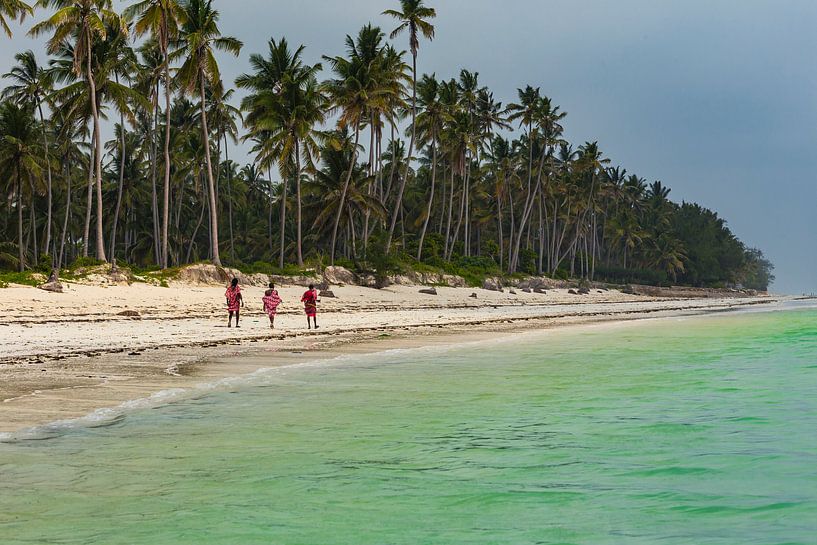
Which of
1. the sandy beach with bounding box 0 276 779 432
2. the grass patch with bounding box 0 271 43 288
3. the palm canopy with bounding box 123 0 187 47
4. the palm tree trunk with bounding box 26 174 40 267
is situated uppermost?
the palm canopy with bounding box 123 0 187 47

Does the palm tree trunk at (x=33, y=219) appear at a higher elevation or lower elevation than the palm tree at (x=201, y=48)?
lower

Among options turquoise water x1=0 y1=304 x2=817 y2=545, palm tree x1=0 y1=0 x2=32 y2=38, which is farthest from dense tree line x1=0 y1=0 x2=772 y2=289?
turquoise water x1=0 y1=304 x2=817 y2=545

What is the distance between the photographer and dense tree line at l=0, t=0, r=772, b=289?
3884 centimetres

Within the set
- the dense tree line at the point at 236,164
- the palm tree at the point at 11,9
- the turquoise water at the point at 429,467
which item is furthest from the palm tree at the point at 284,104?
the turquoise water at the point at 429,467

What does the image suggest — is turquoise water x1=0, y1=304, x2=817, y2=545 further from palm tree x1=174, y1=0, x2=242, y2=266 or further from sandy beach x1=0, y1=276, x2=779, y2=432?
palm tree x1=174, y1=0, x2=242, y2=266

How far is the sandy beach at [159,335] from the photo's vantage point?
10414 mm

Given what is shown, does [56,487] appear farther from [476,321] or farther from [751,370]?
[476,321]

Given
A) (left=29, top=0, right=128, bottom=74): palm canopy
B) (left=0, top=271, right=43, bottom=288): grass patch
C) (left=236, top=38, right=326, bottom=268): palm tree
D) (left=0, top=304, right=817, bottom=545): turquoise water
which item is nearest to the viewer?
(left=0, top=304, right=817, bottom=545): turquoise water

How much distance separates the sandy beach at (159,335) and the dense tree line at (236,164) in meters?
7.36

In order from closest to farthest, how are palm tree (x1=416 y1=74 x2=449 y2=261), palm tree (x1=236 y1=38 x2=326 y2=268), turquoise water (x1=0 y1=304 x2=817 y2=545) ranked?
1. turquoise water (x1=0 y1=304 x2=817 y2=545)
2. palm tree (x1=236 y1=38 x2=326 y2=268)
3. palm tree (x1=416 y1=74 x2=449 y2=261)

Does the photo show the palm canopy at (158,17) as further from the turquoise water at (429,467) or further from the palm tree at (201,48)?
the turquoise water at (429,467)

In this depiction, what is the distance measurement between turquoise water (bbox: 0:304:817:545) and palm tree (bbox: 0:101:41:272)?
3801 centimetres

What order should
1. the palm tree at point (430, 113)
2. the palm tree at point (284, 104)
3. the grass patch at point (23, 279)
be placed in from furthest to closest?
the palm tree at point (430, 113), the palm tree at point (284, 104), the grass patch at point (23, 279)

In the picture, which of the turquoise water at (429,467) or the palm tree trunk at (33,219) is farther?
the palm tree trunk at (33,219)
